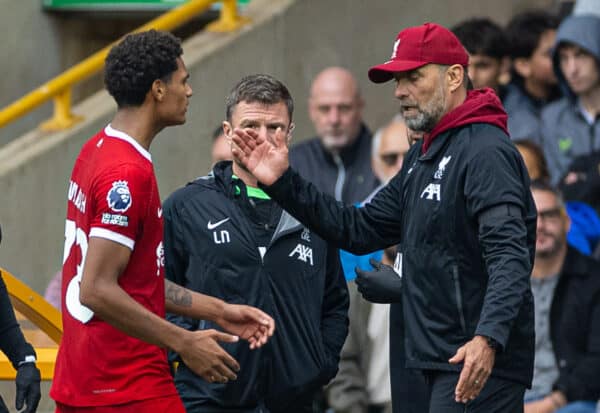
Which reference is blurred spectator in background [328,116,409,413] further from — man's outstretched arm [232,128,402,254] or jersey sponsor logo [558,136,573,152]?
jersey sponsor logo [558,136,573,152]

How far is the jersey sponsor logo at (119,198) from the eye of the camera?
485 cm

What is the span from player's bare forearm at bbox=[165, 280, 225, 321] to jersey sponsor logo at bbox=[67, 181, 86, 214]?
1.96ft

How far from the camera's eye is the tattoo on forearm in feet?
17.9

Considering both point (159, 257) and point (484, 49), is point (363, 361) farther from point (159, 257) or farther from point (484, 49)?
point (484, 49)

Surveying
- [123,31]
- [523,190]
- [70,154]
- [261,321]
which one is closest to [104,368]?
[261,321]

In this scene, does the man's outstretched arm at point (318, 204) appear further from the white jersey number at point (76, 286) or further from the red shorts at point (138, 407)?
the red shorts at point (138, 407)

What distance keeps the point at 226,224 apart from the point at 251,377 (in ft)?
2.09

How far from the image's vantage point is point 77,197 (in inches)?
199

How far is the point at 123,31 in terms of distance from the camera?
12086 mm

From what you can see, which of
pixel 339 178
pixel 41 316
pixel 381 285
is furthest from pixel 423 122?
pixel 339 178

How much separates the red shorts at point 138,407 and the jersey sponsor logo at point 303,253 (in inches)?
38.6

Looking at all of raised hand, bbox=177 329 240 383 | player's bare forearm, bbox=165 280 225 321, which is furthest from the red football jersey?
player's bare forearm, bbox=165 280 225 321

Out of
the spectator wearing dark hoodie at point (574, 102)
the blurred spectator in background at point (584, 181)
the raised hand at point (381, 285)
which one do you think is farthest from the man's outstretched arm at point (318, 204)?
the spectator wearing dark hoodie at point (574, 102)

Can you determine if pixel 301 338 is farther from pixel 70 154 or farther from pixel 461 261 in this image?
pixel 70 154
